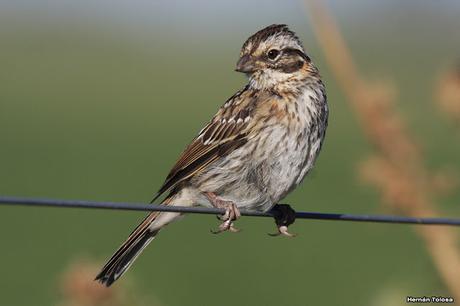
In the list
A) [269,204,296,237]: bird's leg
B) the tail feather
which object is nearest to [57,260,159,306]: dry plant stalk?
the tail feather

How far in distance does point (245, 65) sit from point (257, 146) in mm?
488

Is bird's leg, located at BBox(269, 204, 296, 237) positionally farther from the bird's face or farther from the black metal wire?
the black metal wire

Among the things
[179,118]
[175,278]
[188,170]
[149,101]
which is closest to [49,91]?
[149,101]

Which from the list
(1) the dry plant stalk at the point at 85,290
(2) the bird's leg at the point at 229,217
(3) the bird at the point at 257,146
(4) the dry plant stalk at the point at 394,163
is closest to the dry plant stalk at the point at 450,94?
(4) the dry plant stalk at the point at 394,163

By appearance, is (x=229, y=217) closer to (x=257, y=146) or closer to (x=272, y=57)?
(x=257, y=146)

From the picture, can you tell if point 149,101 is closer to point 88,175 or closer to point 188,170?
point 88,175

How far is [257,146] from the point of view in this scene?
19.4 ft

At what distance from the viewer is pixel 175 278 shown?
34.6ft

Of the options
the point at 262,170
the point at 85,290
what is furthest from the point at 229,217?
the point at 85,290

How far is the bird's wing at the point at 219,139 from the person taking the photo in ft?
19.8

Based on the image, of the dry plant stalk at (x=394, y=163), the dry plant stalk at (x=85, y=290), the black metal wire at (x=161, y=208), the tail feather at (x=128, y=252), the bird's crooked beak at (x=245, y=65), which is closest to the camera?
the black metal wire at (x=161, y=208)

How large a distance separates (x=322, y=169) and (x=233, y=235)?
15.5 feet

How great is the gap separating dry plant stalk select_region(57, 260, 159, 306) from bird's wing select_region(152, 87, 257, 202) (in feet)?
3.20

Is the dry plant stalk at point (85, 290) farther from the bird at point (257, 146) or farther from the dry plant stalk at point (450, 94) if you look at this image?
the dry plant stalk at point (450, 94)
